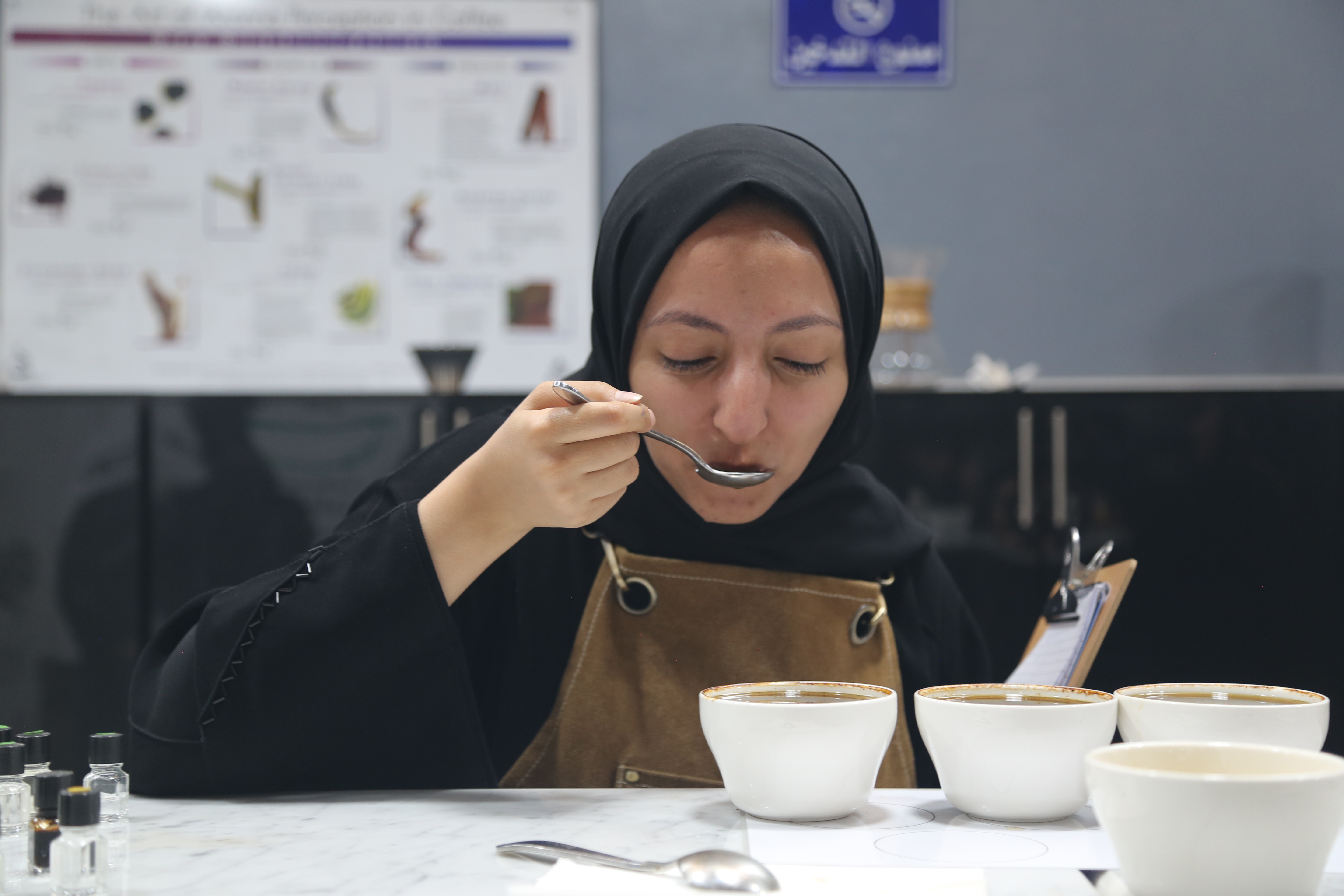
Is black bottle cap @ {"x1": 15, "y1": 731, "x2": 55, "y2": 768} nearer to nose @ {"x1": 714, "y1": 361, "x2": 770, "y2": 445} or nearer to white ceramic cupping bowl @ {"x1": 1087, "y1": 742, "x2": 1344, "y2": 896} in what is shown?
nose @ {"x1": 714, "y1": 361, "x2": 770, "y2": 445}

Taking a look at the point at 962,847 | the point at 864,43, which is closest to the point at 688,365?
the point at 962,847

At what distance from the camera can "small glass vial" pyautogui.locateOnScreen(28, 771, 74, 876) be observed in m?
0.65

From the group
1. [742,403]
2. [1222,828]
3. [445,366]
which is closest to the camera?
[1222,828]

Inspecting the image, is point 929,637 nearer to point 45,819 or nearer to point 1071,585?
point 1071,585

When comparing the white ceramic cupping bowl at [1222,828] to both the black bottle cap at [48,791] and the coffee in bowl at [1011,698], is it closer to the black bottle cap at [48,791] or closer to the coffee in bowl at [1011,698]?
the coffee in bowl at [1011,698]

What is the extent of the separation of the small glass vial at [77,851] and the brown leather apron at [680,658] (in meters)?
0.56

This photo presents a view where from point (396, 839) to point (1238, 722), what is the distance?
0.58 metres

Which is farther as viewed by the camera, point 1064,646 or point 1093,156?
point 1093,156

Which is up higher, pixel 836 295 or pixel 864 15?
pixel 864 15

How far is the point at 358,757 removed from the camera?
968 millimetres

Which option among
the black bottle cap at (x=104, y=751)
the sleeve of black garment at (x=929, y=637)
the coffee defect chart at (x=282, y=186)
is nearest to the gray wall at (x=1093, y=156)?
the coffee defect chart at (x=282, y=186)

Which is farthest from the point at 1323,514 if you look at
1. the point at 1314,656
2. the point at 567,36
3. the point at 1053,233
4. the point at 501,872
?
the point at 501,872

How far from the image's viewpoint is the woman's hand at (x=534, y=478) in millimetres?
915

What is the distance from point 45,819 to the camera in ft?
2.15
